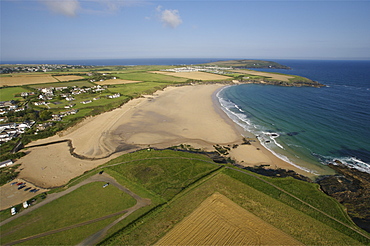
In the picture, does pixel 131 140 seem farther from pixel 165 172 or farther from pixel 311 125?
pixel 311 125

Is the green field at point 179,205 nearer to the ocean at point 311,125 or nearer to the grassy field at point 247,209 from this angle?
the grassy field at point 247,209

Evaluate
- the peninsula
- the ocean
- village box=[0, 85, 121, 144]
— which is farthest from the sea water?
village box=[0, 85, 121, 144]

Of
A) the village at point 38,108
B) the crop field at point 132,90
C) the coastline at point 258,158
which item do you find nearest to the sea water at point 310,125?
the coastline at point 258,158

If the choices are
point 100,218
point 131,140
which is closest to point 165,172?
point 100,218

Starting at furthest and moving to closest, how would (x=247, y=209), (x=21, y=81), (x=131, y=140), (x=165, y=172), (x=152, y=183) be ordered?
1. (x=21, y=81)
2. (x=131, y=140)
3. (x=165, y=172)
4. (x=152, y=183)
5. (x=247, y=209)

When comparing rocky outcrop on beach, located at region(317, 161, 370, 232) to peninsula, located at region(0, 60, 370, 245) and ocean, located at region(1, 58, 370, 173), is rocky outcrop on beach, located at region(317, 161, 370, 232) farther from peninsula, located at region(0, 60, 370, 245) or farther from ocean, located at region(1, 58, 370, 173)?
ocean, located at region(1, 58, 370, 173)

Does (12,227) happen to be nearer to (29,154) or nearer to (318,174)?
(29,154)
